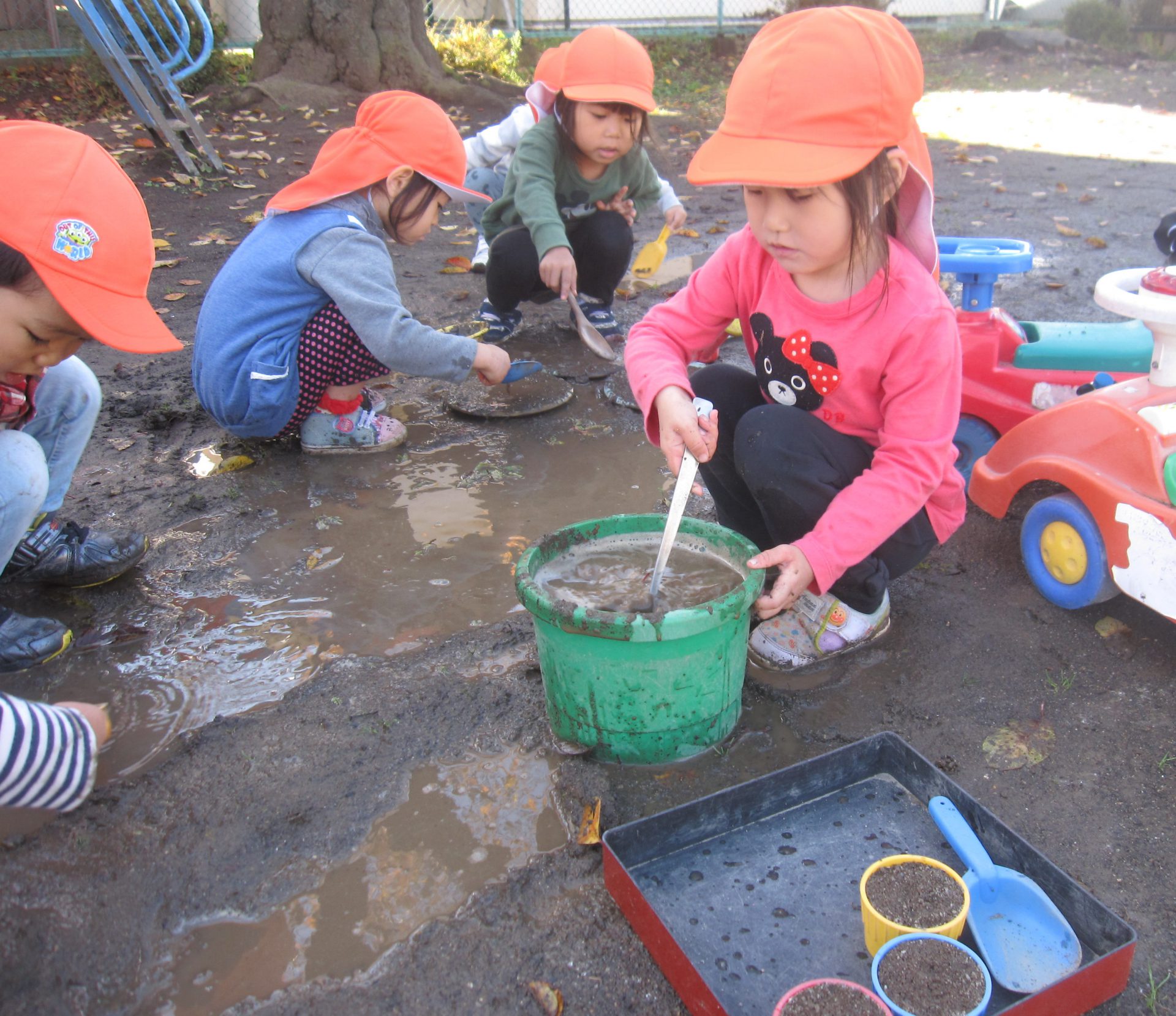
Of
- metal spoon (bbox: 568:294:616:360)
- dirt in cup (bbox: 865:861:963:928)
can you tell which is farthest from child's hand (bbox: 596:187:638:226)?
dirt in cup (bbox: 865:861:963:928)

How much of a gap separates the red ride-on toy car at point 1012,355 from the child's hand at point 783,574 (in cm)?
112

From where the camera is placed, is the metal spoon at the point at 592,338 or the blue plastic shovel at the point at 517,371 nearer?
the blue plastic shovel at the point at 517,371

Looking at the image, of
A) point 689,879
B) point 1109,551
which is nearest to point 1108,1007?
point 689,879

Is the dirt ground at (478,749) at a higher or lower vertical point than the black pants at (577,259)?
lower

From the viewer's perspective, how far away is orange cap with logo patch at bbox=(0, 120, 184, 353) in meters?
1.56

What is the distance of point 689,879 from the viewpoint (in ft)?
Answer: 4.92

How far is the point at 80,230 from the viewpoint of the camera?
5.24ft

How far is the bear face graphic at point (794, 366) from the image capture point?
189cm

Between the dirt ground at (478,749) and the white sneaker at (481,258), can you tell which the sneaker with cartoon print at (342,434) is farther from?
the white sneaker at (481,258)

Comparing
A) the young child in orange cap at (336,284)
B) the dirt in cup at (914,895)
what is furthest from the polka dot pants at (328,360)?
the dirt in cup at (914,895)

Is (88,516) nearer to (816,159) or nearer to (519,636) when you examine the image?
(519,636)

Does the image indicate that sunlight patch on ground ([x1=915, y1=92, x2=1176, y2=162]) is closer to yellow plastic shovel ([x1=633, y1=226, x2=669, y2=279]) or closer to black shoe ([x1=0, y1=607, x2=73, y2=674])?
yellow plastic shovel ([x1=633, y1=226, x2=669, y2=279])

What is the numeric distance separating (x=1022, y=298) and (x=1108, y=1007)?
329 cm

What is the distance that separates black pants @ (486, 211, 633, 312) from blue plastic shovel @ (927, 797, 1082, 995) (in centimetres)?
266
